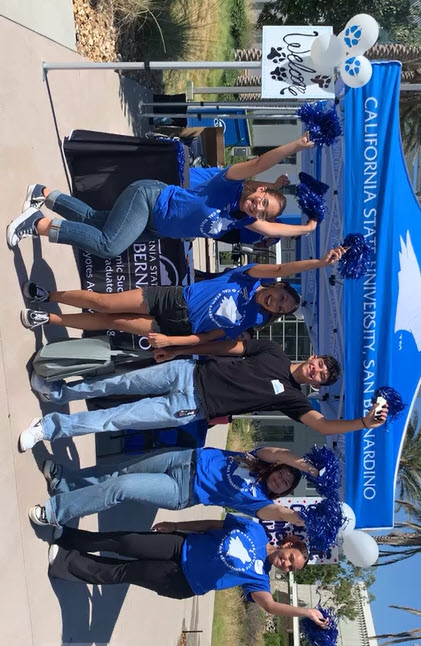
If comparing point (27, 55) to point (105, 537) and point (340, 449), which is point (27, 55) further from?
point (340, 449)

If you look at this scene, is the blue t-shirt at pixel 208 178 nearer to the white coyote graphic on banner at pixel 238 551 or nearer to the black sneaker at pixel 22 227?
the black sneaker at pixel 22 227

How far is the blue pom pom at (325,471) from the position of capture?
3.85 m

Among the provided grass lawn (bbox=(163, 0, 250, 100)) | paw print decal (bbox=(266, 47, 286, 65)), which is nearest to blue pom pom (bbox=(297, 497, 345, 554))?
paw print decal (bbox=(266, 47, 286, 65))

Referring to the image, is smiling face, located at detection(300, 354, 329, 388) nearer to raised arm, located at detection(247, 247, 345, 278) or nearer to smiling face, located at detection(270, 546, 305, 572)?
raised arm, located at detection(247, 247, 345, 278)

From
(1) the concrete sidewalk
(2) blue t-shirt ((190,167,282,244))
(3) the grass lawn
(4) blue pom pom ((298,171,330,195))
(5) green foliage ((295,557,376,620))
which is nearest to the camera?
(1) the concrete sidewalk

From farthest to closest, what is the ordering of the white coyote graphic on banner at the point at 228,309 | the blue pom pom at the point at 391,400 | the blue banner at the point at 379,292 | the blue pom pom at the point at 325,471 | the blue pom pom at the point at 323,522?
1. the blue banner at the point at 379,292
2. the blue pom pom at the point at 391,400
3. the white coyote graphic on banner at the point at 228,309
4. the blue pom pom at the point at 325,471
5. the blue pom pom at the point at 323,522

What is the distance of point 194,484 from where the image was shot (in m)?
4.08

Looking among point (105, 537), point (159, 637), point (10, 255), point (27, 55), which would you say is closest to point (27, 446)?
point (105, 537)

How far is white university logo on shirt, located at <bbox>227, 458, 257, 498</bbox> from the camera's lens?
4.03 meters

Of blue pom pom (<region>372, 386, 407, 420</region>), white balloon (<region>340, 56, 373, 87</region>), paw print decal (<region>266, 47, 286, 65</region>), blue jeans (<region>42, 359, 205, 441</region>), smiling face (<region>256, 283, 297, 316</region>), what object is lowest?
blue pom pom (<region>372, 386, 407, 420</region>)

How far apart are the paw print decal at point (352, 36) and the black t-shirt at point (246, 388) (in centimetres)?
241

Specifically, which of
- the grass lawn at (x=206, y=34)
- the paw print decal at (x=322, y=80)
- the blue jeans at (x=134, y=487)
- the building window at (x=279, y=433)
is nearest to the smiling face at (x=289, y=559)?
the blue jeans at (x=134, y=487)

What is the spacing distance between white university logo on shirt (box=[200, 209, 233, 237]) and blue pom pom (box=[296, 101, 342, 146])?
2.68 ft

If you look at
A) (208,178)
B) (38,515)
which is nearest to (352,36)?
(208,178)
